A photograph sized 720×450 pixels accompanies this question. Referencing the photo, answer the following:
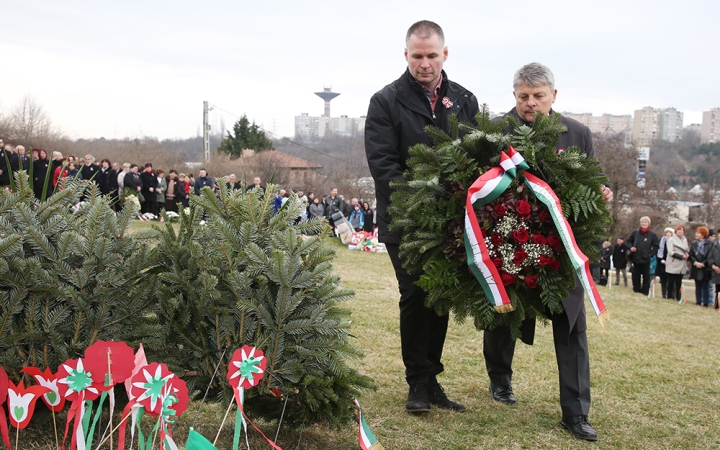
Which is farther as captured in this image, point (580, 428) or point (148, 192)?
point (148, 192)

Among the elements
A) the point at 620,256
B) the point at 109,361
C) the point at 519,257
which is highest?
the point at 519,257

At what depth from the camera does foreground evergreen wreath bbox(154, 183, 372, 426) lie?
3.22m

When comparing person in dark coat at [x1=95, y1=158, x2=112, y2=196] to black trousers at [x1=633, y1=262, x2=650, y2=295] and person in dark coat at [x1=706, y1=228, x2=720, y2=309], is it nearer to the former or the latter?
black trousers at [x1=633, y1=262, x2=650, y2=295]

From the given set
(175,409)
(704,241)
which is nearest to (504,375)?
(175,409)

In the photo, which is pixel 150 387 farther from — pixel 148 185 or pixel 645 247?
pixel 148 185

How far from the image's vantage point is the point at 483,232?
3787 millimetres

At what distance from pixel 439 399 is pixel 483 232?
1345 millimetres

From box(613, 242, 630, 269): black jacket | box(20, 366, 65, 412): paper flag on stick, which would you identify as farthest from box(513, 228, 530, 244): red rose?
box(613, 242, 630, 269): black jacket

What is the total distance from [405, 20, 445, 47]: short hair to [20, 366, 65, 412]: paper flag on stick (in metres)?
2.93

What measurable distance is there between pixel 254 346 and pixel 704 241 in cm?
1712

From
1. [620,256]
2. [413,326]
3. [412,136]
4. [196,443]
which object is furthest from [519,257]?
[620,256]

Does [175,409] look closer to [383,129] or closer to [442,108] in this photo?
[383,129]

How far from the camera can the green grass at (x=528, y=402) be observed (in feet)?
12.4

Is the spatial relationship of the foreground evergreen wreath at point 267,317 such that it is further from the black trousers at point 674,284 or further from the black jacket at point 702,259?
the black trousers at point 674,284
